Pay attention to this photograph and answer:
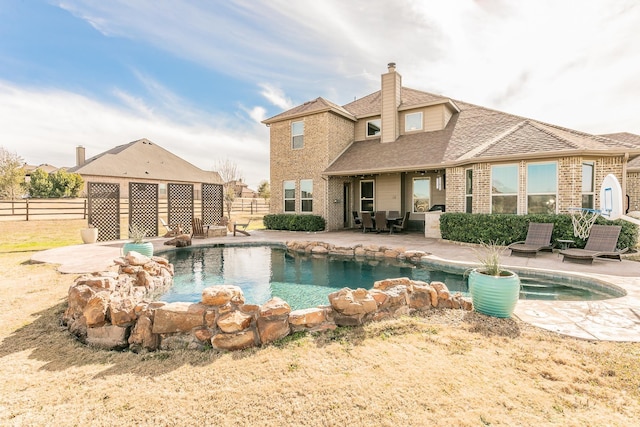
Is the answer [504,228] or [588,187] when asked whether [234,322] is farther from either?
[588,187]

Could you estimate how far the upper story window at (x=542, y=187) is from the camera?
9.82 m

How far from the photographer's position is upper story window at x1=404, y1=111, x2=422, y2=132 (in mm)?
15781

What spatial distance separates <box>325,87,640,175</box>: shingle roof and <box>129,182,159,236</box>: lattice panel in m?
8.67

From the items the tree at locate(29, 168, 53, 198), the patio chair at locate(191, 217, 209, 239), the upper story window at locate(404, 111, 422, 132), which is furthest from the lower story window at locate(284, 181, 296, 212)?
the tree at locate(29, 168, 53, 198)

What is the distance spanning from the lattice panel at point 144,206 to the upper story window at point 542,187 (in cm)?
1543

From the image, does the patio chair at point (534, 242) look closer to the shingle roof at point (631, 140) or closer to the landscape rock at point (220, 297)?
the landscape rock at point (220, 297)

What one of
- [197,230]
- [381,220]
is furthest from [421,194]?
[197,230]

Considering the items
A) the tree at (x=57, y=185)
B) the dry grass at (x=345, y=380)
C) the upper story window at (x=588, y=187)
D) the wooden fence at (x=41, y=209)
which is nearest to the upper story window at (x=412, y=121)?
the upper story window at (x=588, y=187)

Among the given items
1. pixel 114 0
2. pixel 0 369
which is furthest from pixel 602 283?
pixel 114 0

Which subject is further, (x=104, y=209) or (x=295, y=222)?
(x=295, y=222)

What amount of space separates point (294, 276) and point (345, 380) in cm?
517

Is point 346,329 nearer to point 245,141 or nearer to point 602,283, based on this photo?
point 602,283

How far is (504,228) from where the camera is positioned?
32.4 feet

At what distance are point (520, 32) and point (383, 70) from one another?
7.44m
